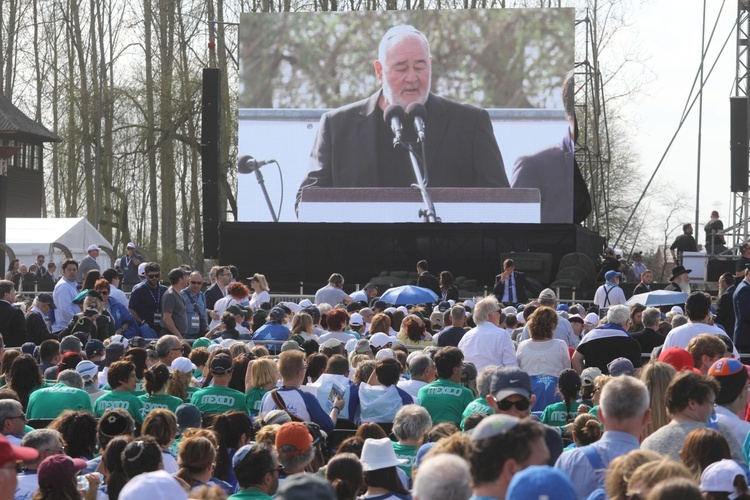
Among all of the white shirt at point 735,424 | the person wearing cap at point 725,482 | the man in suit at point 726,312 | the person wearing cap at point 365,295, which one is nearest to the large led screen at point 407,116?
the person wearing cap at point 365,295

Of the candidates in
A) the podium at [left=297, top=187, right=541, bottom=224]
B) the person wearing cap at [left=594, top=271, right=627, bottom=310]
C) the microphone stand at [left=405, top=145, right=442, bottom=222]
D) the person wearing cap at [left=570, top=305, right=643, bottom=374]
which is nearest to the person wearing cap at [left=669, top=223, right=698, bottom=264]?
the podium at [left=297, top=187, right=541, bottom=224]

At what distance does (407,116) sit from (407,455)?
17.9 metres

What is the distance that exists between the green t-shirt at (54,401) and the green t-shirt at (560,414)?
2782 mm

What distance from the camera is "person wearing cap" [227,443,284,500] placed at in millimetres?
4887

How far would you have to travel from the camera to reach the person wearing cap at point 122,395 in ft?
24.2

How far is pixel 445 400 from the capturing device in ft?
24.4

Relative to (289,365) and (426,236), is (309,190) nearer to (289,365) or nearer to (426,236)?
(426,236)

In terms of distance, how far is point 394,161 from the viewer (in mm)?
23594

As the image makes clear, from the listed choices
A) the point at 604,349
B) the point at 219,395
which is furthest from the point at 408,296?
the point at 219,395

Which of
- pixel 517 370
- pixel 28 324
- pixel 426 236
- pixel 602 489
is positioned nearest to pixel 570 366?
pixel 517 370

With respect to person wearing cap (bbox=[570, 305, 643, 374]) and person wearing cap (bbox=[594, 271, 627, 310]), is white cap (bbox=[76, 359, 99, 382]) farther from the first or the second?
person wearing cap (bbox=[594, 271, 627, 310])

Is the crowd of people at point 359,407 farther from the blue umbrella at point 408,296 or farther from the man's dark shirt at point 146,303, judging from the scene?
the blue umbrella at point 408,296

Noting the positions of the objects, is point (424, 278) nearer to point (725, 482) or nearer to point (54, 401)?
point (54, 401)

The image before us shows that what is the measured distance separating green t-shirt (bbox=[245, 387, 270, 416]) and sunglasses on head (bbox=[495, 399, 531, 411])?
2.86 metres
